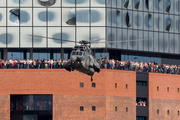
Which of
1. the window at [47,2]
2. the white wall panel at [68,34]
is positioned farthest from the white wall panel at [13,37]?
the white wall panel at [68,34]

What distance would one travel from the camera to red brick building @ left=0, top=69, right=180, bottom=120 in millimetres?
98312

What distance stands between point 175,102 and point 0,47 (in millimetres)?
33976

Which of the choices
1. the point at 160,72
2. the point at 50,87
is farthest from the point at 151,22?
the point at 50,87

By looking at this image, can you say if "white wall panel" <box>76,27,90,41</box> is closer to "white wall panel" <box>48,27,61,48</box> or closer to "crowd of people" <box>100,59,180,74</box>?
"white wall panel" <box>48,27,61,48</box>

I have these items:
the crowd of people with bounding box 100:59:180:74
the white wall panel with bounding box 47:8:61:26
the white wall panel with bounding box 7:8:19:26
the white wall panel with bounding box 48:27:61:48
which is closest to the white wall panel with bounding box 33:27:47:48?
the white wall panel with bounding box 48:27:61:48

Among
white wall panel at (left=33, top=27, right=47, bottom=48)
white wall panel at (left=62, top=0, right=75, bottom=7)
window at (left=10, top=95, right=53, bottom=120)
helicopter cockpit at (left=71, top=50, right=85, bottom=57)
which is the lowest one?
window at (left=10, top=95, right=53, bottom=120)

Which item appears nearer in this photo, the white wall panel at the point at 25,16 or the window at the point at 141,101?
the window at the point at 141,101

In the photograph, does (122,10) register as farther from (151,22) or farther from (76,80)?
(76,80)

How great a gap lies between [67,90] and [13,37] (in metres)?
15.8

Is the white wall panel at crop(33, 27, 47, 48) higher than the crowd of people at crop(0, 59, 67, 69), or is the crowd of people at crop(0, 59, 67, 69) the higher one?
the white wall panel at crop(33, 27, 47, 48)

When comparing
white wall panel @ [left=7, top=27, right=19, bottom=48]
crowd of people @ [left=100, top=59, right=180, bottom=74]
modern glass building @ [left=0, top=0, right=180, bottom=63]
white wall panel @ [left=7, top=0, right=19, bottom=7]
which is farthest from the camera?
white wall panel @ [left=7, top=0, right=19, bottom=7]

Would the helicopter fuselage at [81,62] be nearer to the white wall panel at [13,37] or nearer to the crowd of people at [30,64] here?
the crowd of people at [30,64]

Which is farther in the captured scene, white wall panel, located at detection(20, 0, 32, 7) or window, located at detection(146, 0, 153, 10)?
window, located at detection(146, 0, 153, 10)

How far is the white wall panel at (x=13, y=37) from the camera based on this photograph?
351 ft
